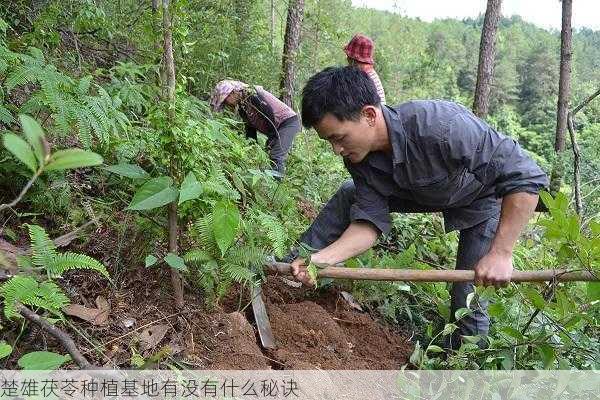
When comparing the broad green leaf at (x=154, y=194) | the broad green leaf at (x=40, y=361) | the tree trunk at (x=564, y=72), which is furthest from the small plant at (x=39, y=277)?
the tree trunk at (x=564, y=72)

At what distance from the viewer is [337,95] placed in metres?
2.61

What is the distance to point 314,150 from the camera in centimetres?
804

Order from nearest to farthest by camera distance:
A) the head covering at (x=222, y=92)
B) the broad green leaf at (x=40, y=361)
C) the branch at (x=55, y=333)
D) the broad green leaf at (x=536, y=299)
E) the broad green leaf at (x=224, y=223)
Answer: the broad green leaf at (x=40, y=361), the branch at (x=55, y=333), the broad green leaf at (x=224, y=223), the broad green leaf at (x=536, y=299), the head covering at (x=222, y=92)

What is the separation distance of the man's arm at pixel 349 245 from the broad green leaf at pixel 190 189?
2.17 feet

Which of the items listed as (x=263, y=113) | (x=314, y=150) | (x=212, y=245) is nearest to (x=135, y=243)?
(x=212, y=245)

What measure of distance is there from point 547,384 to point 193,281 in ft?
5.97

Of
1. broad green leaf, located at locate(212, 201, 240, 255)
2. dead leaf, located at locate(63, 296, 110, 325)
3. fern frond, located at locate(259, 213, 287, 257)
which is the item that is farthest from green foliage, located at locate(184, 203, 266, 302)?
dead leaf, located at locate(63, 296, 110, 325)

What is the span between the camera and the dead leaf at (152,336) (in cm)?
231

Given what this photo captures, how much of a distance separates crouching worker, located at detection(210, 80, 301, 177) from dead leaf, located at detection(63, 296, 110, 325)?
102 inches

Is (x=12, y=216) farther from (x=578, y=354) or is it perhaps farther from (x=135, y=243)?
(x=578, y=354)

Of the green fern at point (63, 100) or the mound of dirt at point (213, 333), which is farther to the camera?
the green fern at point (63, 100)

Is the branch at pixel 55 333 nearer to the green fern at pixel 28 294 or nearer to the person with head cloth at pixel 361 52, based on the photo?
the green fern at pixel 28 294

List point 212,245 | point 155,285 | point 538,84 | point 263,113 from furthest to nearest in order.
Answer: point 538,84 < point 263,113 < point 155,285 < point 212,245

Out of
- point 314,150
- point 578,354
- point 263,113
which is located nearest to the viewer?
point 578,354
